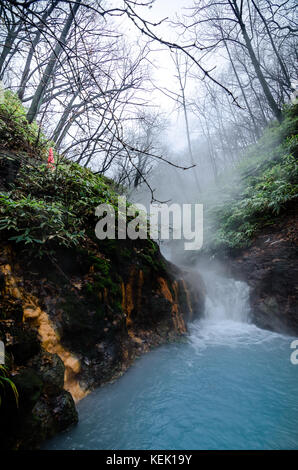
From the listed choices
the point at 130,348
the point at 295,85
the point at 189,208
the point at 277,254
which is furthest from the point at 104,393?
the point at 295,85

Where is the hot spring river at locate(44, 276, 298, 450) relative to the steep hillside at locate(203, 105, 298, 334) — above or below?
below

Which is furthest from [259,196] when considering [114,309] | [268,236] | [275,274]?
[114,309]

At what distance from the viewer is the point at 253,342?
207 inches

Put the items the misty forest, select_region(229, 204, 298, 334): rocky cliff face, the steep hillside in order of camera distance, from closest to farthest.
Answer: the misty forest
select_region(229, 204, 298, 334): rocky cliff face
the steep hillside

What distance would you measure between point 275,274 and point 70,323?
568 cm

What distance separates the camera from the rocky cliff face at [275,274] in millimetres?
5602

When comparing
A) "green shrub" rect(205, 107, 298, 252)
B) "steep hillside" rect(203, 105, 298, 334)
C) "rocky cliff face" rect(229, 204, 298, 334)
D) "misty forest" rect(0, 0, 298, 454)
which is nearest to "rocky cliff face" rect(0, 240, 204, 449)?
"misty forest" rect(0, 0, 298, 454)

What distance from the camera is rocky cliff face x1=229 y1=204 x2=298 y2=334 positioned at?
560cm

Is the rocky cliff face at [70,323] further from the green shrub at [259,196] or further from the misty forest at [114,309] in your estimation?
the green shrub at [259,196]

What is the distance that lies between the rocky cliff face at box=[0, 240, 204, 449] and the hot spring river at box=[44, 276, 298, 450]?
274mm

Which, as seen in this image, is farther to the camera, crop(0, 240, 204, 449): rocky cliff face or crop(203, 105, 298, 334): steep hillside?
crop(203, 105, 298, 334): steep hillside

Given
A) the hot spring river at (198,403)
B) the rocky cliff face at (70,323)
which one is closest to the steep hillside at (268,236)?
the hot spring river at (198,403)

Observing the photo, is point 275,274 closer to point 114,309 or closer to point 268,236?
point 268,236

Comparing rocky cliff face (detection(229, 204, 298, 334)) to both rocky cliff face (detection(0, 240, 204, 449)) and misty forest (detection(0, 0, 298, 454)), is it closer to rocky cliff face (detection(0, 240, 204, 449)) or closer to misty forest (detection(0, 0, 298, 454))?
misty forest (detection(0, 0, 298, 454))
